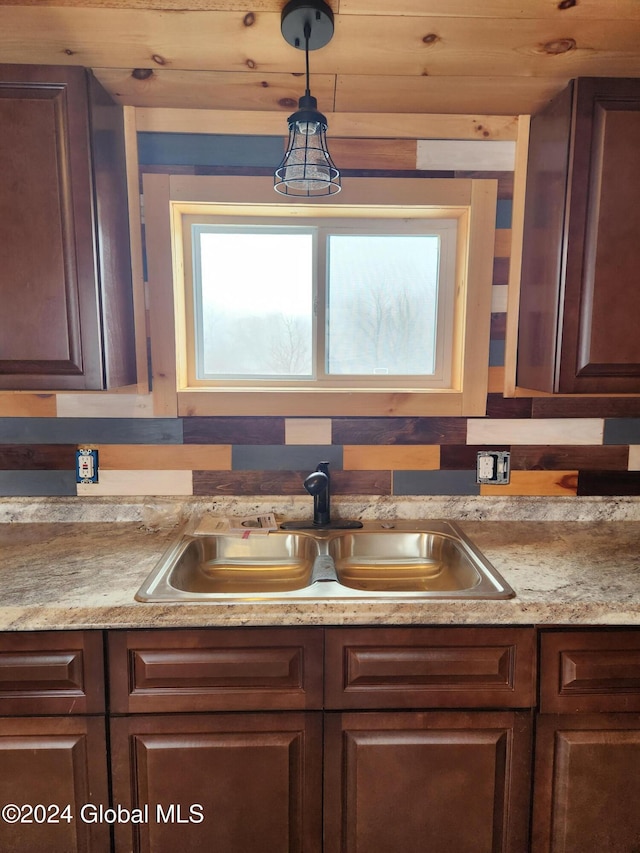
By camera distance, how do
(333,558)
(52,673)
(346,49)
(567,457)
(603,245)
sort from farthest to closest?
(567,457)
(333,558)
(603,245)
(346,49)
(52,673)

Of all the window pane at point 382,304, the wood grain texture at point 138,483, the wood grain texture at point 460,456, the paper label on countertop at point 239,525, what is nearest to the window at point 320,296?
the window pane at point 382,304

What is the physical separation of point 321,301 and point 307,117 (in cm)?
64

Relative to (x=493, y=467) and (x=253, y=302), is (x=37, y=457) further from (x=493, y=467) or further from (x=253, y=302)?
(x=493, y=467)

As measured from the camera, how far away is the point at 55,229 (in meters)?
1.25

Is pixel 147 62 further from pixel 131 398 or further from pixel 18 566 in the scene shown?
pixel 18 566

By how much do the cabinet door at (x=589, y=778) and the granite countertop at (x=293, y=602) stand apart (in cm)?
26

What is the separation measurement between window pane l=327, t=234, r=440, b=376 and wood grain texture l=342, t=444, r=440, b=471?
279 millimetres

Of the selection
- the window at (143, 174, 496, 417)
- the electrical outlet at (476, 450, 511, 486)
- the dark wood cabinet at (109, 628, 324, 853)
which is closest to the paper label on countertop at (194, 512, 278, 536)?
the window at (143, 174, 496, 417)

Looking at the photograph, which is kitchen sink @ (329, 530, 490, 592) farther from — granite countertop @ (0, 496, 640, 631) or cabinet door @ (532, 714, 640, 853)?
cabinet door @ (532, 714, 640, 853)

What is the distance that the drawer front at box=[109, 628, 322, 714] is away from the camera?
1.07m

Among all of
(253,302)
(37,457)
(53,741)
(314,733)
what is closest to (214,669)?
(314,733)

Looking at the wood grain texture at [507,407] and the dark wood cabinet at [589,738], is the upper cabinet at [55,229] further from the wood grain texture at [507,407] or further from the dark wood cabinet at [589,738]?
the dark wood cabinet at [589,738]

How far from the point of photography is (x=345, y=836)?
1.12 metres

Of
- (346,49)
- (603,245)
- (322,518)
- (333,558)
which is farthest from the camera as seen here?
(322,518)
